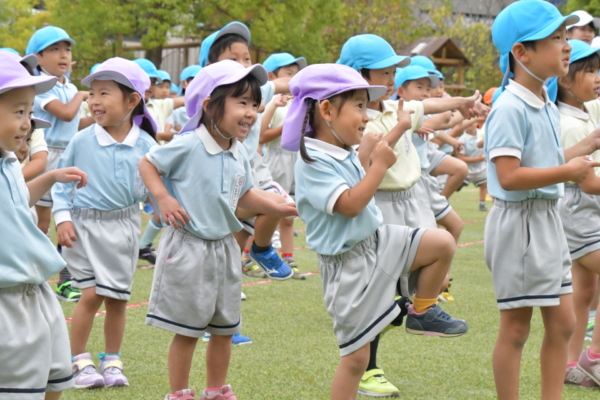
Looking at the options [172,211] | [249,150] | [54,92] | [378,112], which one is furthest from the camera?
[54,92]

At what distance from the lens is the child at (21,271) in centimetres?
276

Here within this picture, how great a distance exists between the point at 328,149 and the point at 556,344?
127 centimetres

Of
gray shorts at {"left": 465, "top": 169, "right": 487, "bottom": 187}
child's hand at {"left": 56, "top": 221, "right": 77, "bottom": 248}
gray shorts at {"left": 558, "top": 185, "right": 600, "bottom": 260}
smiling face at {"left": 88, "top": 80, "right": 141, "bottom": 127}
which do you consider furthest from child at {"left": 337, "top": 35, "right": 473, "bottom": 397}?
gray shorts at {"left": 465, "top": 169, "right": 487, "bottom": 187}

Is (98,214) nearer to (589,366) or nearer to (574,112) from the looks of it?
(574,112)

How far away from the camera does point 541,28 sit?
3428mm

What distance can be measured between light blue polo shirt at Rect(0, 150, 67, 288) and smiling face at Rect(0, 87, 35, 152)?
0.06 meters

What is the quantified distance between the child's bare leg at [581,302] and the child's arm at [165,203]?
221cm

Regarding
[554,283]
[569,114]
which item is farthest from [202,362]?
[569,114]

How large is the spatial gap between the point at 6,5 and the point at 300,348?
833 inches

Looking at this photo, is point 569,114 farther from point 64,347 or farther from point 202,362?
point 64,347

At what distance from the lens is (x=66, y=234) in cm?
408

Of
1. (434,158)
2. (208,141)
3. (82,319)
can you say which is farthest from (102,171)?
(434,158)

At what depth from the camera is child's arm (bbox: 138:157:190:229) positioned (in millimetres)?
3561

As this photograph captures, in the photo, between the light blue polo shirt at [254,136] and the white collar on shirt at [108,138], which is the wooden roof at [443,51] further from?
the white collar on shirt at [108,138]
